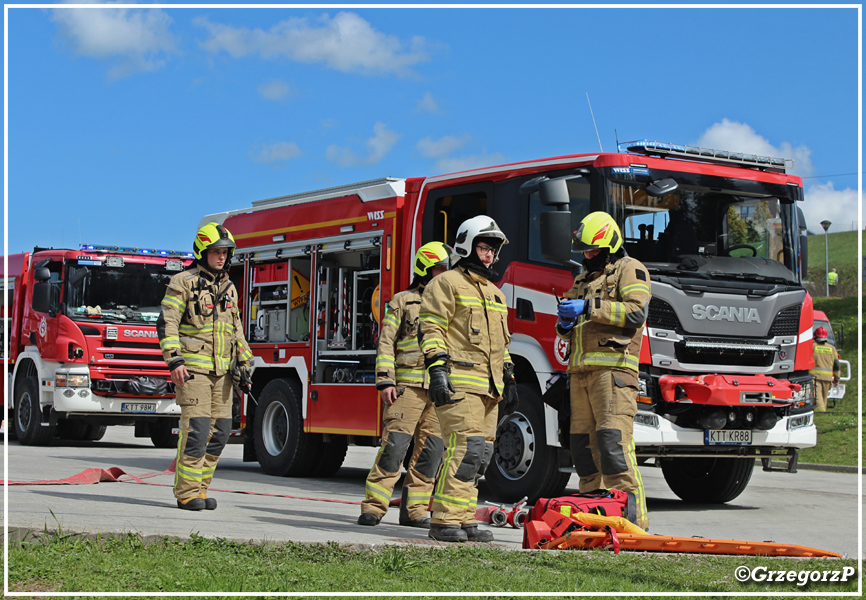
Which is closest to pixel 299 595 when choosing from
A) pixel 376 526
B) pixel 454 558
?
pixel 454 558

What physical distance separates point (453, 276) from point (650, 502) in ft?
17.3

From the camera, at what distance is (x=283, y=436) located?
492 inches

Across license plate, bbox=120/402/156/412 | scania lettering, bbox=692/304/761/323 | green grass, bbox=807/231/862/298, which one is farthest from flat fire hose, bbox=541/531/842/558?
green grass, bbox=807/231/862/298

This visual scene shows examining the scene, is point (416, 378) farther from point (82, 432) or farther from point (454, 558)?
point (82, 432)

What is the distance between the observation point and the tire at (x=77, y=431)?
58.0 feet

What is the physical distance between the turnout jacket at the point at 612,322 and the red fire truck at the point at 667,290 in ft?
1.71

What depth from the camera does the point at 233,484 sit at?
11094mm

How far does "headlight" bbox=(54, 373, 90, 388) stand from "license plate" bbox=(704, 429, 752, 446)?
396 inches

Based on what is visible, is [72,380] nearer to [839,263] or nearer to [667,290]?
[667,290]

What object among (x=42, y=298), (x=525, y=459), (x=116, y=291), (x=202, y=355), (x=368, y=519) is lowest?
(x=368, y=519)

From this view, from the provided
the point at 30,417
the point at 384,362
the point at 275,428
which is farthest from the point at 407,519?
the point at 30,417

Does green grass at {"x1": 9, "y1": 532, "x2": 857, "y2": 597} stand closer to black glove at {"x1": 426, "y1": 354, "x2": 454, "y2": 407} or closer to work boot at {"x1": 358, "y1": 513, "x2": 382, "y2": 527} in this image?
black glove at {"x1": 426, "y1": 354, "x2": 454, "y2": 407}

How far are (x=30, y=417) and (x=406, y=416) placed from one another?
35.9 ft

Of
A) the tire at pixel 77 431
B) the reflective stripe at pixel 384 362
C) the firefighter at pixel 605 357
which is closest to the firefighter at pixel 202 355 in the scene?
the reflective stripe at pixel 384 362
